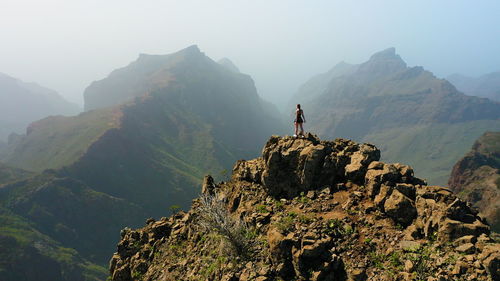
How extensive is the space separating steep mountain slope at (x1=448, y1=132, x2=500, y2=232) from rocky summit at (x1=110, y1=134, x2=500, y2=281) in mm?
94440

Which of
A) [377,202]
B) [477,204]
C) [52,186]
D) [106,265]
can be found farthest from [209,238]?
[52,186]

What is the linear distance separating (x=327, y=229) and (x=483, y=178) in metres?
140

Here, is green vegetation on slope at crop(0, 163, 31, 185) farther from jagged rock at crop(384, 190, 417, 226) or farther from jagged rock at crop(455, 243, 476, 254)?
jagged rock at crop(455, 243, 476, 254)

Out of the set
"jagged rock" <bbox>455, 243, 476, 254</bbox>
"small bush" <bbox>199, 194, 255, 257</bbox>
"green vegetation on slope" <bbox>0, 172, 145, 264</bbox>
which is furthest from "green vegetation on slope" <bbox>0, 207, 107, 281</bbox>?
"jagged rock" <bbox>455, 243, 476, 254</bbox>

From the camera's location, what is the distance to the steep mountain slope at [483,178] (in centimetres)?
9868

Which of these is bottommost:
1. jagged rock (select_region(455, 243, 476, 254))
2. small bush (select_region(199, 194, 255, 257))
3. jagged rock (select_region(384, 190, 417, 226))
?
small bush (select_region(199, 194, 255, 257))

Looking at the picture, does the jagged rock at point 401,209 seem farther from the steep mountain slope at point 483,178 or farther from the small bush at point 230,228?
the steep mountain slope at point 483,178

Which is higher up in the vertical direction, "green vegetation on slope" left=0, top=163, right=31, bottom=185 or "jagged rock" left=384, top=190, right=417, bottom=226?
"jagged rock" left=384, top=190, right=417, bottom=226

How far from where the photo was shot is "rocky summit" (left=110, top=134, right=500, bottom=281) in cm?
1450

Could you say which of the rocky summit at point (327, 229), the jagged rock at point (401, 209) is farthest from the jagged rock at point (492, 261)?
the jagged rock at point (401, 209)

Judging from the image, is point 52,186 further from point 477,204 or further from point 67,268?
point 477,204

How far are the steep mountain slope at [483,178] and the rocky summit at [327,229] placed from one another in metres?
94.4

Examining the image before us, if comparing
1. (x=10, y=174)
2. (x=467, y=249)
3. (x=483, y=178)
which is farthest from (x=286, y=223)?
(x=10, y=174)

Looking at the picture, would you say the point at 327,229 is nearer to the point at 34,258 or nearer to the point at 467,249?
the point at 467,249
